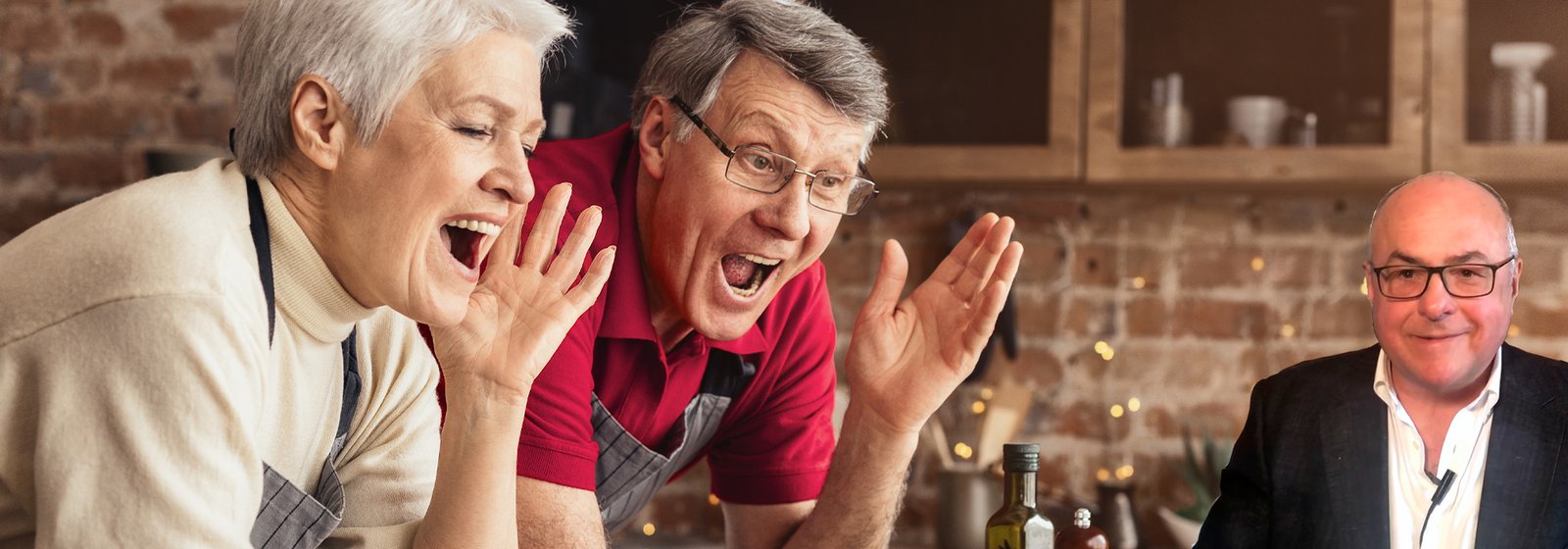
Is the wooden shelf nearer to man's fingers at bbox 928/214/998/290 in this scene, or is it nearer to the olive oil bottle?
→ man's fingers at bbox 928/214/998/290

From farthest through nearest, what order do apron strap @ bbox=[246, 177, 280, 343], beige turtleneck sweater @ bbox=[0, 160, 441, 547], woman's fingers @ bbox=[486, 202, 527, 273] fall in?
woman's fingers @ bbox=[486, 202, 527, 273]
apron strap @ bbox=[246, 177, 280, 343]
beige turtleneck sweater @ bbox=[0, 160, 441, 547]

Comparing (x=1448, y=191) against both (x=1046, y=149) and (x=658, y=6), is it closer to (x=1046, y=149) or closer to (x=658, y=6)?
(x=1046, y=149)

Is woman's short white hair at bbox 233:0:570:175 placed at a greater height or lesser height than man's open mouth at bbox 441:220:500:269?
greater

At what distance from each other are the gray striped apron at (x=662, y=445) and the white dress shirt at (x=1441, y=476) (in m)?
0.80

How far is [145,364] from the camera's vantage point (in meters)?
0.94

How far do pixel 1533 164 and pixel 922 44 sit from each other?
1.20 meters

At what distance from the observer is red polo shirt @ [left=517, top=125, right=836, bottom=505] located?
143 centimetres

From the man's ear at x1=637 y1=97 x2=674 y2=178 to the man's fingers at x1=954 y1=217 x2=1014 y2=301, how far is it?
0.40 m

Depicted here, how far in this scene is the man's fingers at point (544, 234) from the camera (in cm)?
129

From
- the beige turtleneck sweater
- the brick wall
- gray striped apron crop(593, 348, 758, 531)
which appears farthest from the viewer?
the brick wall

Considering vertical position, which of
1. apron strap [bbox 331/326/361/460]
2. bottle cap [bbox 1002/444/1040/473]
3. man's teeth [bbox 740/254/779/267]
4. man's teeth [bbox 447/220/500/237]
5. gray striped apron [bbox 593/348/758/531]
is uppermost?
man's teeth [bbox 447/220/500/237]

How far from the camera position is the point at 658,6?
9.06ft

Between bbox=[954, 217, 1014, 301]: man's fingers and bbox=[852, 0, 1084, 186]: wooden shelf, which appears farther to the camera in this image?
bbox=[852, 0, 1084, 186]: wooden shelf

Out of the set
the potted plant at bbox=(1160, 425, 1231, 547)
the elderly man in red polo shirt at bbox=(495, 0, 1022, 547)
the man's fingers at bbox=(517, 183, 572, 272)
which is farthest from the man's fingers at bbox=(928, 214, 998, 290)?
the potted plant at bbox=(1160, 425, 1231, 547)
